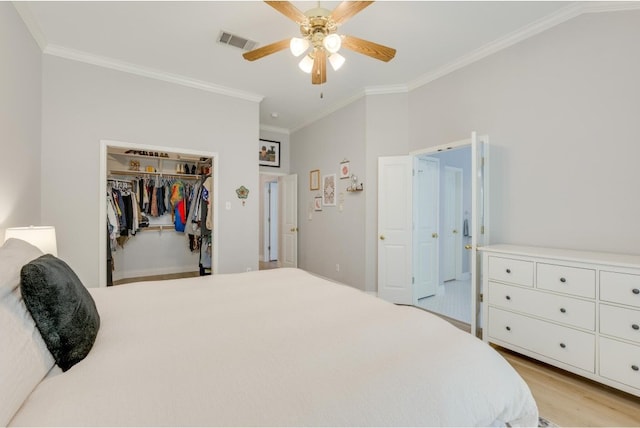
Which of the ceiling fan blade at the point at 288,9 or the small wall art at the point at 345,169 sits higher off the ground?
the ceiling fan blade at the point at 288,9

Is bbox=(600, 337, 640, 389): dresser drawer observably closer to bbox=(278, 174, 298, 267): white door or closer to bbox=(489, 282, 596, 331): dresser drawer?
bbox=(489, 282, 596, 331): dresser drawer

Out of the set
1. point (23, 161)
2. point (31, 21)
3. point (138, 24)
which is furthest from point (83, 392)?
point (31, 21)

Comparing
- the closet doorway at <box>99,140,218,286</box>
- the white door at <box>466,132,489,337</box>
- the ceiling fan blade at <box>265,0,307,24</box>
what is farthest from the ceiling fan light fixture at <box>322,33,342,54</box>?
the closet doorway at <box>99,140,218,286</box>

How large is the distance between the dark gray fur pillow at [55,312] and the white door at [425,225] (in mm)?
3311

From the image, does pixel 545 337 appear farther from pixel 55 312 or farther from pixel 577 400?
pixel 55 312

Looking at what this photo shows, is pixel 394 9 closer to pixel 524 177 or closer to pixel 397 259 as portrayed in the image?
pixel 524 177

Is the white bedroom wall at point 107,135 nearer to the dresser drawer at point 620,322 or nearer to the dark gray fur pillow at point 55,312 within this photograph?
the dark gray fur pillow at point 55,312

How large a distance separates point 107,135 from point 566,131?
449cm

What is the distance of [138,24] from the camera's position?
2.53 metres

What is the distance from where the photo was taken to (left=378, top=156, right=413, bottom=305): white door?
3633mm

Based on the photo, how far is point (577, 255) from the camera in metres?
2.04

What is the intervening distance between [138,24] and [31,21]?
33.9 inches

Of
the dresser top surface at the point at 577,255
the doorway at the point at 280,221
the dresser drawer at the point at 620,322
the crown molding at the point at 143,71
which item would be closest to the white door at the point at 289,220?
the doorway at the point at 280,221

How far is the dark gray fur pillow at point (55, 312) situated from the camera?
0.96 metres
